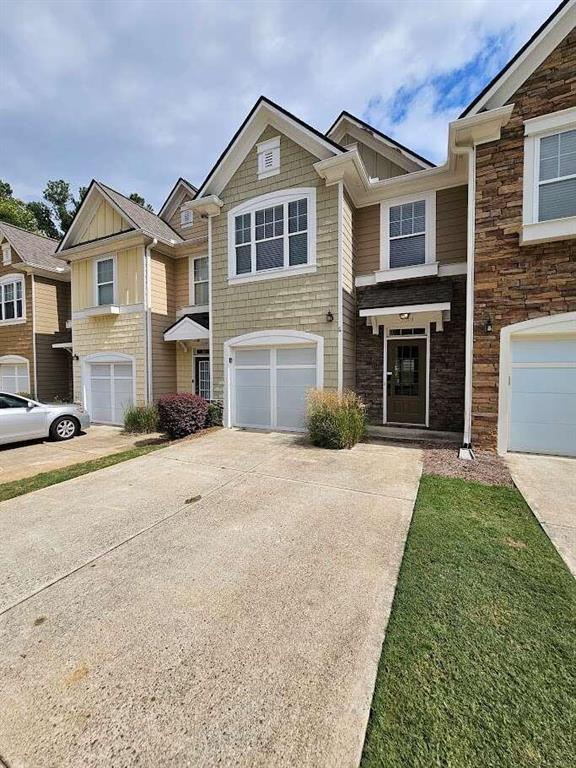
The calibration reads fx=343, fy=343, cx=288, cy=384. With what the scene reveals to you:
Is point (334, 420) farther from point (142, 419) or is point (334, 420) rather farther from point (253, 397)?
point (142, 419)

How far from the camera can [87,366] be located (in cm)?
1312

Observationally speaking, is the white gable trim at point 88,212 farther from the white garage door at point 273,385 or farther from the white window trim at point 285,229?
the white garage door at point 273,385

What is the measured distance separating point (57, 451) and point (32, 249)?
12065 mm

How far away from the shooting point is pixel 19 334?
1509 cm

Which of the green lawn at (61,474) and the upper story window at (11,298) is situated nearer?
the green lawn at (61,474)

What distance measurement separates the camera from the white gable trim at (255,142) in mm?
8531

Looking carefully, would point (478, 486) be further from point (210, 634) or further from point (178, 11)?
point (178, 11)

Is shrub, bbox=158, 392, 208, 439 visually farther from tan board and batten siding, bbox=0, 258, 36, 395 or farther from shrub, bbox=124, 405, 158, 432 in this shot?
tan board and batten siding, bbox=0, 258, 36, 395

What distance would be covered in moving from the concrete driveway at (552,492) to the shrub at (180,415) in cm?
735

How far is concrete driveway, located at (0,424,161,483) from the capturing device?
6796 millimetres

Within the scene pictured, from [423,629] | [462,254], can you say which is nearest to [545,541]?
[423,629]

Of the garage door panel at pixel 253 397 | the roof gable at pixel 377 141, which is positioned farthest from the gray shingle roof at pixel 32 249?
the roof gable at pixel 377 141

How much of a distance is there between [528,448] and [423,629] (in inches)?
239

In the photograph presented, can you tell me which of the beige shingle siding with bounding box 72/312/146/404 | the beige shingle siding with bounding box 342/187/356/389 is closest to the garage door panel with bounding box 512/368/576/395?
the beige shingle siding with bounding box 342/187/356/389
